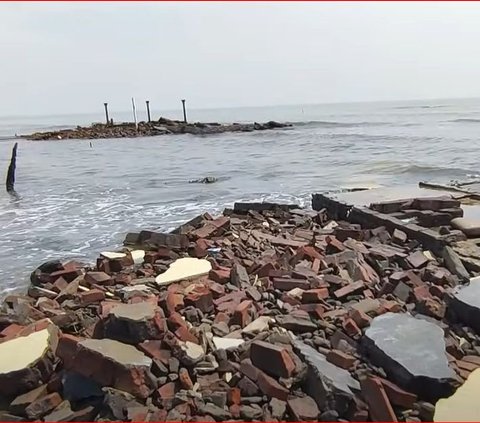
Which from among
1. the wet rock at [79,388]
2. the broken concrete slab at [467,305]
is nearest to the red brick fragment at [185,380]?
the wet rock at [79,388]

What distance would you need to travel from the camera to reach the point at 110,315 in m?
4.03

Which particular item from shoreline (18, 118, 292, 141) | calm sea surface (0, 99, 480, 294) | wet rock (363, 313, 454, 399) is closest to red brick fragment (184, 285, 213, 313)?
wet rock (363, 313, 454, 399)

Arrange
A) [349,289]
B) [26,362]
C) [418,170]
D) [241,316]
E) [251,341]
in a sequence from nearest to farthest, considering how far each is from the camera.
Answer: [26,362]
[251,341]
[241,316]
[349,289]
[418,170]

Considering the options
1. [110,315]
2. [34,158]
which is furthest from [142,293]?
[34,158]

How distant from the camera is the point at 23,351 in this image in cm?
404

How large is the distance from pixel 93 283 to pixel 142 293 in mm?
966

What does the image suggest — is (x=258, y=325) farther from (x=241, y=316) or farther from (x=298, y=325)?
(x=298, y=325)

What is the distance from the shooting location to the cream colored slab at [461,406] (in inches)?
120

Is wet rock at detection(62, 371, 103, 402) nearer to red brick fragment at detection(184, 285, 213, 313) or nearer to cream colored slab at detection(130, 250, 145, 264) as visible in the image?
red brick fragment at detection(184, 285, 213, 313)

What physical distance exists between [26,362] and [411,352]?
2.90m

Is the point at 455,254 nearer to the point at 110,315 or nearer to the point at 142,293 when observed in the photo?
the point at 142,293

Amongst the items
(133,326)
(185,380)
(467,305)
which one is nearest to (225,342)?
(185,380)

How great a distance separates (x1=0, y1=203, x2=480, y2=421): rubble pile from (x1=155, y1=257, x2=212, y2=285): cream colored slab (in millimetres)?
25

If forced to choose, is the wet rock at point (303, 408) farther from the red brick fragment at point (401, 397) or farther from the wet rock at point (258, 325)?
the wet rock at point (258, 325)
